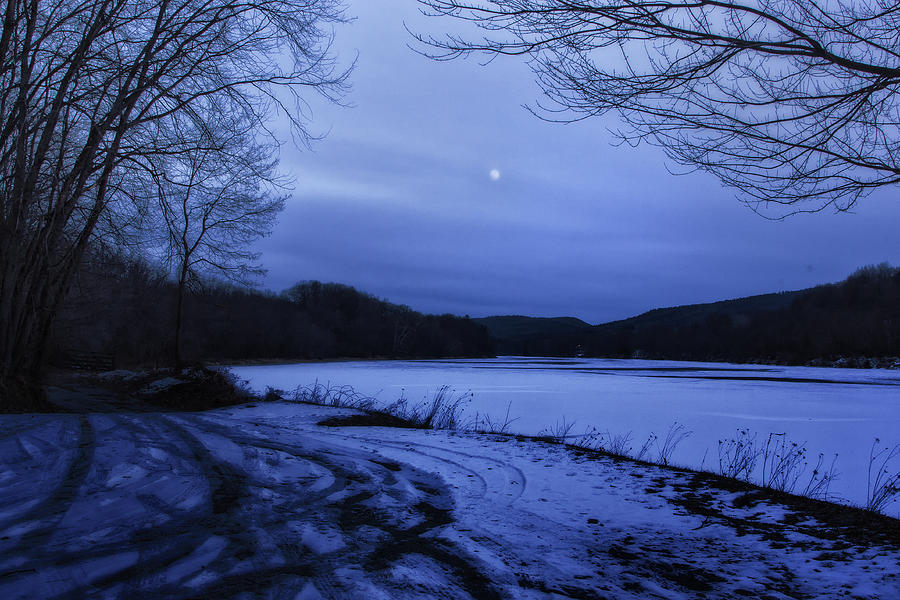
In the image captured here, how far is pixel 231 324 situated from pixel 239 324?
3.14 m

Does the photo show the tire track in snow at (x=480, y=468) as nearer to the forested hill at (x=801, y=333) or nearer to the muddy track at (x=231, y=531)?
the muddy track at (x=231, y=531)

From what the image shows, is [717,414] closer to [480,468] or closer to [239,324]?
[480,468]

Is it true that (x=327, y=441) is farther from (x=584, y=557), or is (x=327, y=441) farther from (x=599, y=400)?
(x=599, y=400)

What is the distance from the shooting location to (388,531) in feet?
11.7

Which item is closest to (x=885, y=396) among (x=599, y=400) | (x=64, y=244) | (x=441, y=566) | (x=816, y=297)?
(x=599, y=400)

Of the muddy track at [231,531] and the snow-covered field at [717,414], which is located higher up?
the muddy track at [231,531]

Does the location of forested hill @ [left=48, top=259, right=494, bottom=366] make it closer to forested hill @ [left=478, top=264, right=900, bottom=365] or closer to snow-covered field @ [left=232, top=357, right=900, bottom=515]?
snow-covered field @ [left=232, top=357, right=900, bottom=515]

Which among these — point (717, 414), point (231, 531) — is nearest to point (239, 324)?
point (717, 414)

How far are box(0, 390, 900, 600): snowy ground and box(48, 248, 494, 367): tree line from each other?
7.64 meters

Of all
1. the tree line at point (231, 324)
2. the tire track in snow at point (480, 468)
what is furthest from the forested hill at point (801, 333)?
the tire track in snow at point (480, 468)

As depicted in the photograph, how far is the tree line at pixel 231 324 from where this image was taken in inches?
860

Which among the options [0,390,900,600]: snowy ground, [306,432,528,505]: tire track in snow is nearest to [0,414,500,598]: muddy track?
[0,390,900,600]: snowy ground

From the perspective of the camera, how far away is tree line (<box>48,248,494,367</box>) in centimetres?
2184

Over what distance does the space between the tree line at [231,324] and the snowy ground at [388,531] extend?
7.64 meters
